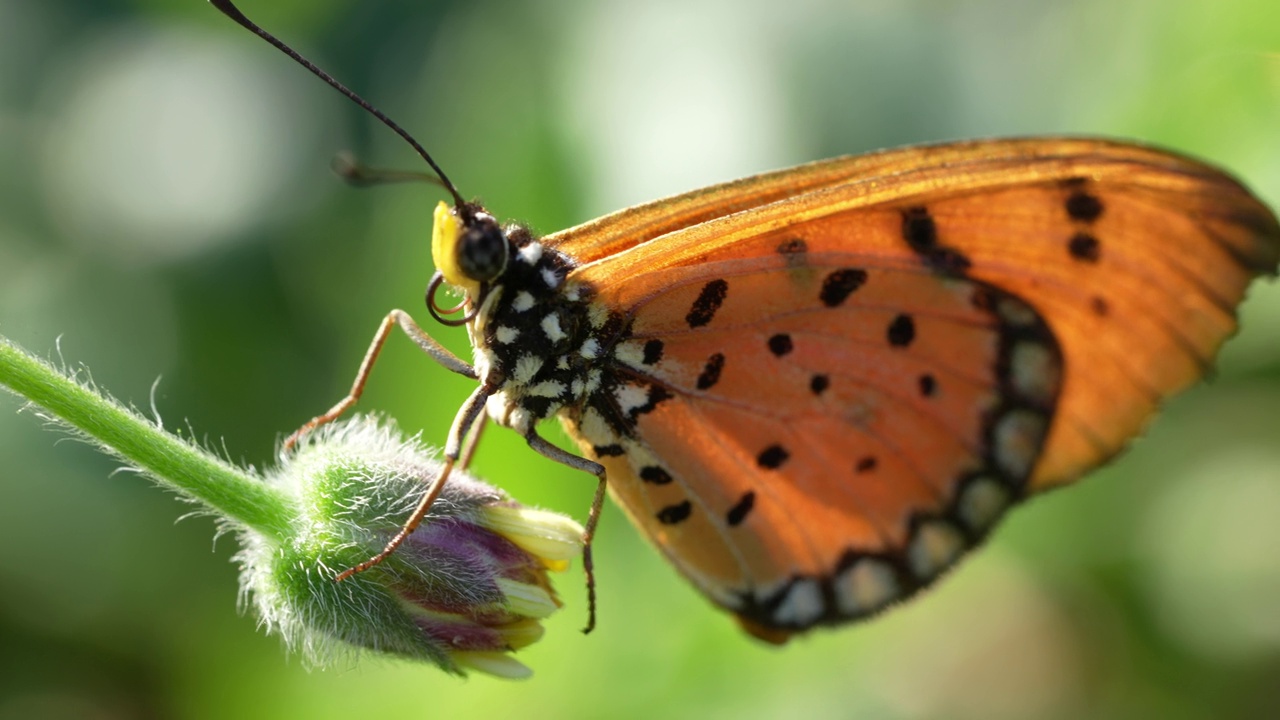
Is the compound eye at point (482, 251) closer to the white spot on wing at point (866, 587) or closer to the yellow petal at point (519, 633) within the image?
the yellow petal at point (519, 633)

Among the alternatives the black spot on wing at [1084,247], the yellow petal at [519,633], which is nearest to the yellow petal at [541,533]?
the yellow petal at [519,633]

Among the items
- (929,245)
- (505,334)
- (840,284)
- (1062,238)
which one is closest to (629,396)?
(505,334)

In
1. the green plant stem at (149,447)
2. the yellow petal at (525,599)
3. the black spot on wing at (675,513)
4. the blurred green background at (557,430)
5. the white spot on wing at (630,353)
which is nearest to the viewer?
Answer: the green plant stem at (149,447)

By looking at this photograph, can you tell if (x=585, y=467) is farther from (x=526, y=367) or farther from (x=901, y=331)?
(x=901, y=331)

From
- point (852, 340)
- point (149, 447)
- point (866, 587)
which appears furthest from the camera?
point (866, 587)

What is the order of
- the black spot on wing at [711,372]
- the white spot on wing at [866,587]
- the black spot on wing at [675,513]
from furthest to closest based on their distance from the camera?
the white spot on wing at [866,587] < the black spot on wing at [675,513] < the black spot on wing at [711,372]

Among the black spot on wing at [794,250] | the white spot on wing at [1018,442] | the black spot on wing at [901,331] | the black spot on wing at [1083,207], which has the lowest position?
the white spot on wing at [1018,442]
